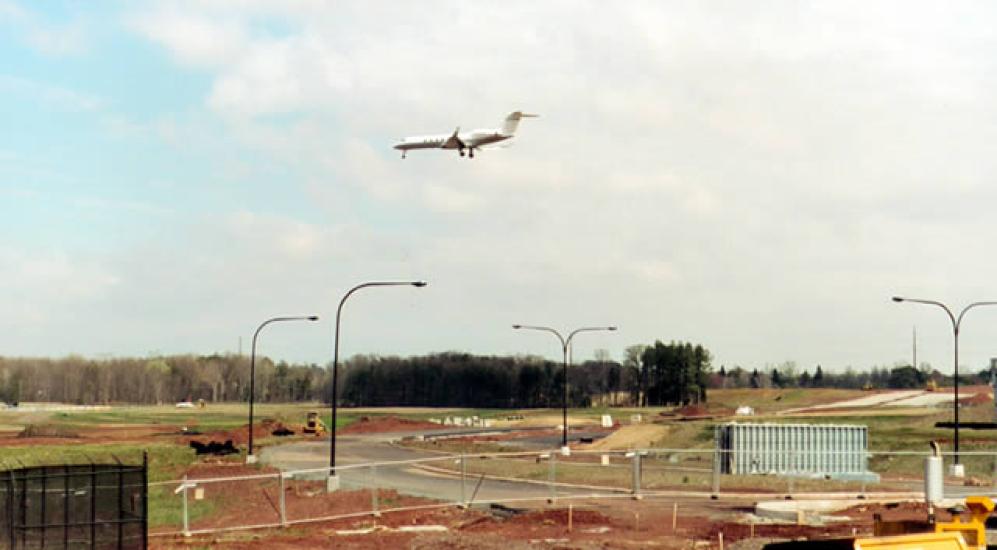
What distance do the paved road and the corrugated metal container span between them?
12405mm

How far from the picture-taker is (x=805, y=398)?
170625mm

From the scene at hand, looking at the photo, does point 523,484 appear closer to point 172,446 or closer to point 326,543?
point 326,543

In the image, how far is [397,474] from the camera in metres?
62.4

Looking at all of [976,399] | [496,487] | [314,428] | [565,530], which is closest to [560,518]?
[565,530]

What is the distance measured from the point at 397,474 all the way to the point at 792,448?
21116 millimetres

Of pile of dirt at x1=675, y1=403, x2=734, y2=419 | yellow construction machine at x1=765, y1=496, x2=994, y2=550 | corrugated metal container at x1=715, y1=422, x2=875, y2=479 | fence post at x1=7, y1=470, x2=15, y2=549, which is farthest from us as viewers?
pile of dirt at x1=675, y1=403, x2=734, y2=419

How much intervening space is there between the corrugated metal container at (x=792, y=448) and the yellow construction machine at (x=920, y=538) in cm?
4671

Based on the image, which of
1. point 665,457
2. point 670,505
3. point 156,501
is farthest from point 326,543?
point 665,457

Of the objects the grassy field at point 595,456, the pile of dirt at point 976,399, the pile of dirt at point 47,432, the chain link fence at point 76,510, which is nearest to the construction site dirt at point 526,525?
the chain link fence at point 76,510

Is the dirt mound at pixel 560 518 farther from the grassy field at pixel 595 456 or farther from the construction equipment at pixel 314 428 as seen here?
the construction equipment at pixel 314 428

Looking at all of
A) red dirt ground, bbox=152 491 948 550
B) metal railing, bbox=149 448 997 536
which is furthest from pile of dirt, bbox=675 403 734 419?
red dirt ground, bbox=152 491 948 550

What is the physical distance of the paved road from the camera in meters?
48.3

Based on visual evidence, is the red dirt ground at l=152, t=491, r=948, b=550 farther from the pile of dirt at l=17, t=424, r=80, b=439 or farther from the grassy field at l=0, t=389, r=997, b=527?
the pile of dirt at l=17, t=424, r=80, b=439

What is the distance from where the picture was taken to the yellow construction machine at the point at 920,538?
8.39 metres
